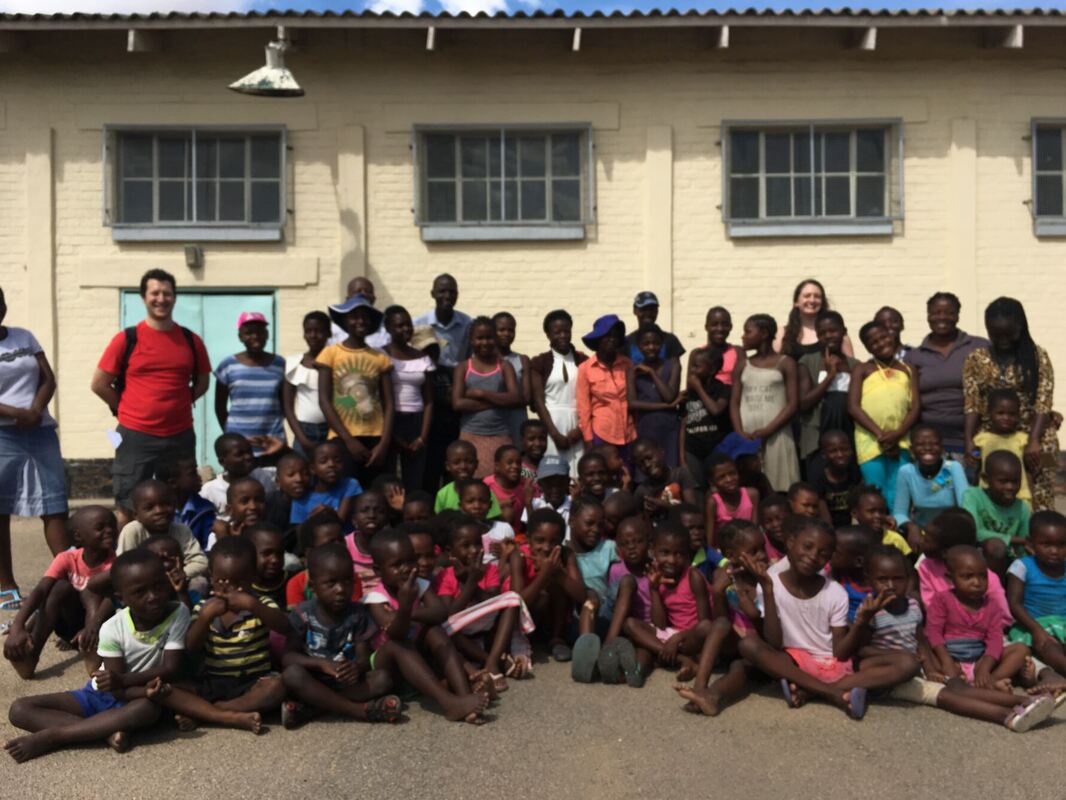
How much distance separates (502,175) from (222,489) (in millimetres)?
4916

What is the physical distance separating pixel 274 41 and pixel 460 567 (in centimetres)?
620

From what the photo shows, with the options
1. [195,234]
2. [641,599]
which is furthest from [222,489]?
[195,234]

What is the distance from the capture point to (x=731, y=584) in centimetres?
521

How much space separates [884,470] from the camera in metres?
6.55

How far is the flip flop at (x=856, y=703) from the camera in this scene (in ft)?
14.9

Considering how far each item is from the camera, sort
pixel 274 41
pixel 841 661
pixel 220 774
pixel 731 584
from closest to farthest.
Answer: pixel 220 774 → pixel 841 661 → pixel 731 584 → pixel 274 41

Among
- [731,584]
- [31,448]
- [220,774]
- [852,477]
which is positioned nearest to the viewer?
[220,774]

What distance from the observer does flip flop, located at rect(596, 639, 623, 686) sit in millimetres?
5051

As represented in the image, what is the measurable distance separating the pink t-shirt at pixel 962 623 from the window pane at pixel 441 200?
620cm

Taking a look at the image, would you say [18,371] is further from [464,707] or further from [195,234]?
[195,234]

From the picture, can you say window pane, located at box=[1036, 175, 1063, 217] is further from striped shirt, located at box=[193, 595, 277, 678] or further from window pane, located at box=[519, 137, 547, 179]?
striped shirt, located at box=[193, 595, 277, 678]

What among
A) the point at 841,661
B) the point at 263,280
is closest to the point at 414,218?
the point at 263,280

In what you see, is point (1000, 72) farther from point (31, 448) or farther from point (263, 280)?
point (31, 448)

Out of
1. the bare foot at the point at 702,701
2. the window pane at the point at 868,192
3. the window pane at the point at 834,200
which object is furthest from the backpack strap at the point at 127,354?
the window pane at the point at 868,192
